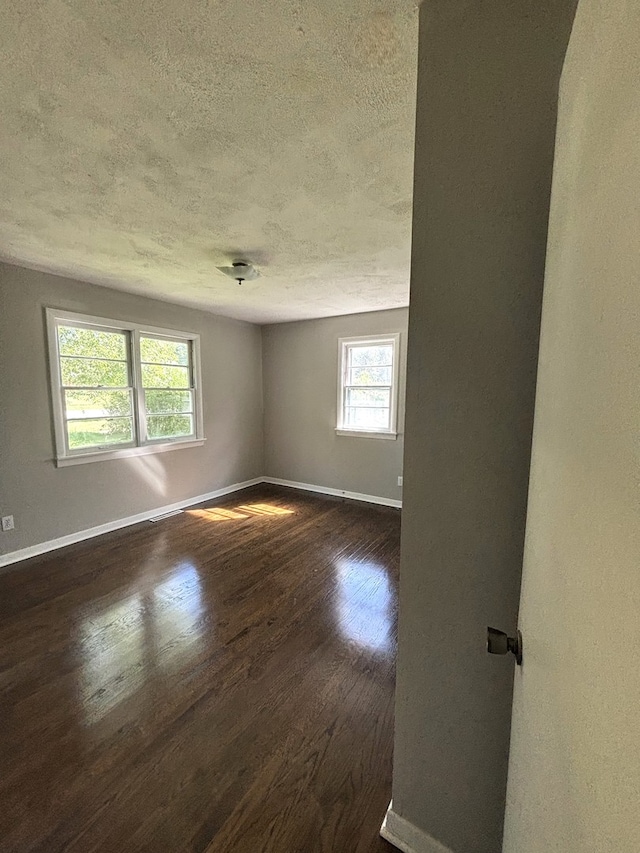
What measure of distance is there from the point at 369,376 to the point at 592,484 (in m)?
4.34

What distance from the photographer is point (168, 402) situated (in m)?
4.27

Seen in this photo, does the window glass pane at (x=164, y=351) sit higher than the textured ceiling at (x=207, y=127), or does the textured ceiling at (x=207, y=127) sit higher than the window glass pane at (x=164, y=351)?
the textured ceiling at (x=207, y=127)

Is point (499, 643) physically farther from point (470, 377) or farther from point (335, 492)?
point (335, 492)

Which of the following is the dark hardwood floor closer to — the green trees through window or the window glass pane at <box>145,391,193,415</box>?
the green trees through window

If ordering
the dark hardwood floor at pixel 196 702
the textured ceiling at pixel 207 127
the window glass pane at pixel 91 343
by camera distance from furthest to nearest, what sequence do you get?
the window glass pane at pixel 91 343
the dark hardwood floor at pixel 196 702
the textured ceiling at pixel 207 127

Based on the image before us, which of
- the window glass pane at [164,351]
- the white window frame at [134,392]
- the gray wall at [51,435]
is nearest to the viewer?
the gray wall at [51,435]

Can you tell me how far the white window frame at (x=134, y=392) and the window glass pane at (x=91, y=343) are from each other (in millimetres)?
56

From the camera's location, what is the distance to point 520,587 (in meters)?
0.90

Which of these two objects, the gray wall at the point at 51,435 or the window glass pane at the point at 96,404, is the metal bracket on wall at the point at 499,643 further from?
the window glass pane at the point at 96,404

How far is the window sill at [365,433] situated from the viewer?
14.8 ft

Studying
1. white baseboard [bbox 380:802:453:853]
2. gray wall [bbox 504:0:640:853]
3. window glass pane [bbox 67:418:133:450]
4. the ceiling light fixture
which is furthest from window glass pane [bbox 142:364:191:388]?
gray wall [bbox 504:0:640:853]

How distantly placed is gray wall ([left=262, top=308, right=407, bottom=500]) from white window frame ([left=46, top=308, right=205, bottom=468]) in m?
1.24

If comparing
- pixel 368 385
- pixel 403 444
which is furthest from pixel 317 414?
pixel 403 444

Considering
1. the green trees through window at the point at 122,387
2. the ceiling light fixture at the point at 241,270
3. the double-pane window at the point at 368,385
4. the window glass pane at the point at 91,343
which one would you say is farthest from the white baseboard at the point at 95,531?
the ceiling light fixture at the point at 241,270
